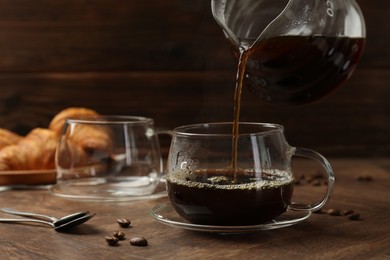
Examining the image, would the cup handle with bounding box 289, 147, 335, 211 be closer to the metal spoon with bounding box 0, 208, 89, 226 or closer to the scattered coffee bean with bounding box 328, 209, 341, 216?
the scattered coffee bean with bounding box 328, 209, 341, 216

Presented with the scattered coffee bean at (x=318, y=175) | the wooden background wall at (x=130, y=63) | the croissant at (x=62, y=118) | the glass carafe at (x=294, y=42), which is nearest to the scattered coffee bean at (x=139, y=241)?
the glass carafe at (x=294, y=42)

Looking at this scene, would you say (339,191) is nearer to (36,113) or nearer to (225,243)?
(225,243)

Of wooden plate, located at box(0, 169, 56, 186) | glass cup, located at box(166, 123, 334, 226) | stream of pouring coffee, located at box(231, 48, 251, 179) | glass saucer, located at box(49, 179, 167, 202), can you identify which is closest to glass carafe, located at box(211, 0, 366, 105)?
stream of pouring coffee, located at box(231, 48, 251, 179)

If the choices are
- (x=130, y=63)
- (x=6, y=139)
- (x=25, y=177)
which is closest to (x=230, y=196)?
(x=25, y=177)

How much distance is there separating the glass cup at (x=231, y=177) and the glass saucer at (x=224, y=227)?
1 centimetres

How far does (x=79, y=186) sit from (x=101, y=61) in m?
0.73

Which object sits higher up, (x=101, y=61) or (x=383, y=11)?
(x=383, y=11)

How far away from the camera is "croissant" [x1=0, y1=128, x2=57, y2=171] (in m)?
1.55

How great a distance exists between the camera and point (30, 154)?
1.57 m

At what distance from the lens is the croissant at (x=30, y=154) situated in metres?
1.55

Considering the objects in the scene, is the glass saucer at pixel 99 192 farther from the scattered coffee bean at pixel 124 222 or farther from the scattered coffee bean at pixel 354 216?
the scattered coffee bean at pixel 354 216

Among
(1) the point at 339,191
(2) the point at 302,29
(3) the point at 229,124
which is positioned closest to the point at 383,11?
(1) the point at 339,191

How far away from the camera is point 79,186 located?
55.0 inches

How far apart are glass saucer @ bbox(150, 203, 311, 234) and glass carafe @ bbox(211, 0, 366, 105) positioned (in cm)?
24
